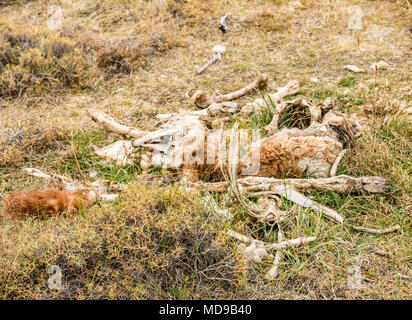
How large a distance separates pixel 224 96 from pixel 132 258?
2.83 metres

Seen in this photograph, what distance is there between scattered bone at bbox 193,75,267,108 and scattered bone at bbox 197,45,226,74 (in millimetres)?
1146

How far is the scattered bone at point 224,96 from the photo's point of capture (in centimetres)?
417

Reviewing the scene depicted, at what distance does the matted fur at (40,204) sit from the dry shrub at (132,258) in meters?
0.37

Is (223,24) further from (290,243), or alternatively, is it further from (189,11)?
(290,243)

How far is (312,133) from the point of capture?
3160mm

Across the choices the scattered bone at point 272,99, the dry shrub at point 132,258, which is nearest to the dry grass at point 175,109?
the dry shrub at point 132,258

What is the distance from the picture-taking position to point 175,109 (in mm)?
4641

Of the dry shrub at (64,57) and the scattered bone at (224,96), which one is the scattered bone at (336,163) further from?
the dry shrub at (64,57)

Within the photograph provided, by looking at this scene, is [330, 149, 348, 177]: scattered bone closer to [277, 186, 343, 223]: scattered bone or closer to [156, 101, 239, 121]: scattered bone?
[277, 186, 343, 223]: scattered bone

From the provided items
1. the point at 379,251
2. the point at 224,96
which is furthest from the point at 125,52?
the point at 379,251

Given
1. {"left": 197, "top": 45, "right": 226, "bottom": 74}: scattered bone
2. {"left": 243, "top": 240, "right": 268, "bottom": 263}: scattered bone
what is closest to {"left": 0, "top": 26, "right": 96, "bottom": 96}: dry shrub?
{"left": 197, "top": 45, "right": 226, "bottom": 74}: scattered bone

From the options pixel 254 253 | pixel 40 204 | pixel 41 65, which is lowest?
pixel 254 253

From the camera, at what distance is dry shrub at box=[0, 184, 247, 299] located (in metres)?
1.96
